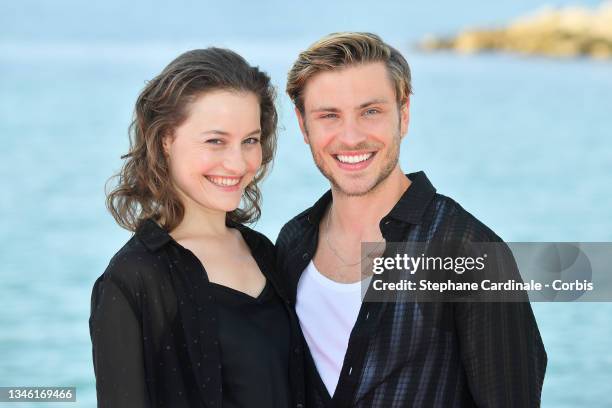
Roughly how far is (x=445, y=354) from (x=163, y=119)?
3.01 feet

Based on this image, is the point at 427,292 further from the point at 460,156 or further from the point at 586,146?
the point at 586,146

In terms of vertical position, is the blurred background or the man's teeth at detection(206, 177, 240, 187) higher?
the blurred background

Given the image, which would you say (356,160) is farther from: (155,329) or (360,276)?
(155,329)

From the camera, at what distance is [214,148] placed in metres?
2.30

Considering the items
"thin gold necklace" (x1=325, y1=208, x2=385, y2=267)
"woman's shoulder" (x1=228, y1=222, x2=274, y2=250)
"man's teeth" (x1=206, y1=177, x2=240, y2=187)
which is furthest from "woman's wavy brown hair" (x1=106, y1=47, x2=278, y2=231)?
"thin gold necklace" (x1=325, y1=208, x2=385, y2=267)

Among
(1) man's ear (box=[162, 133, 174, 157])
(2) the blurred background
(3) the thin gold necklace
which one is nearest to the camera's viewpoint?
(1) man's ear (box=[162, 133, 174, 157])

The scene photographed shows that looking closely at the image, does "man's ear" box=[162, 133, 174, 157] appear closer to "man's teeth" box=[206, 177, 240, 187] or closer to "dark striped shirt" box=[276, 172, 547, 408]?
"man's teeth" box=[206, 177, 240, 187]

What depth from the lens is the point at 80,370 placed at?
7164 mm

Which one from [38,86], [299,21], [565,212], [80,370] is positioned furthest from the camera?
[299,21]

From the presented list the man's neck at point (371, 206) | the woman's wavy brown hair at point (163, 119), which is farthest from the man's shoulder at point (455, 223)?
the woman's wavy brown hair at point (163, 119)

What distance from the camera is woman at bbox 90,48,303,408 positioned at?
2.08 metres

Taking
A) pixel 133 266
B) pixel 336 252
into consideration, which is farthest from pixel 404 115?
Answer: pixel 133 266

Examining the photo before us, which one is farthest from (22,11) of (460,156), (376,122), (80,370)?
(376,122)

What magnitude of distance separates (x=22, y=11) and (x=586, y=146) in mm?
18975
